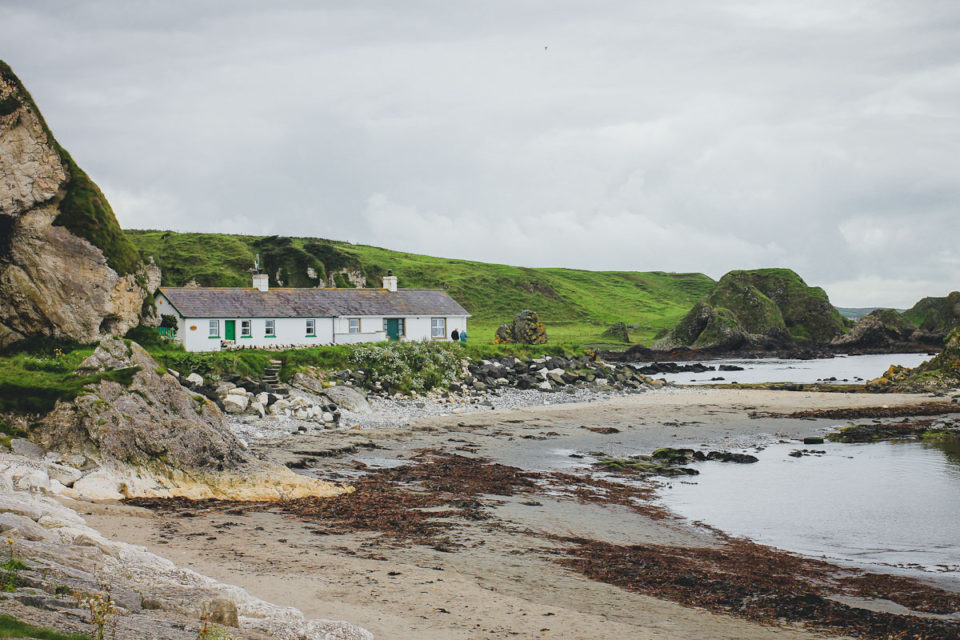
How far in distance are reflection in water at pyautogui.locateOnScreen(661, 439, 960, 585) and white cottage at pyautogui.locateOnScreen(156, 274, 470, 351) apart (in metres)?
30.8

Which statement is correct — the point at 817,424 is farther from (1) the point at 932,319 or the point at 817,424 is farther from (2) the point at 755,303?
(1) the point at 932,319

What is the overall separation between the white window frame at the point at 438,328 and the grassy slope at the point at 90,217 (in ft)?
83.4

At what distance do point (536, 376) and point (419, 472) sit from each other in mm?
28425

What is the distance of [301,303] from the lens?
50844mm

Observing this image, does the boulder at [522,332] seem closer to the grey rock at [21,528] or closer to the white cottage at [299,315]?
the white cottage at [299,315]

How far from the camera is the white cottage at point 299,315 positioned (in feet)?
148

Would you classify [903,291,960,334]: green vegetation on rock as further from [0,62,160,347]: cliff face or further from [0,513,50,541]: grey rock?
[0,513,50,541]: grey rock

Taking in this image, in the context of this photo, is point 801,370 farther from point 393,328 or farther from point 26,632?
point 26,632

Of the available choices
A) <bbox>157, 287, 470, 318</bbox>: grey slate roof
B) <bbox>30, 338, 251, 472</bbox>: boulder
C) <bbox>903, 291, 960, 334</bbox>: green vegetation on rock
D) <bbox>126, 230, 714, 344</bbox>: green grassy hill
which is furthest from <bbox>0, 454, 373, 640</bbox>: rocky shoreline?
<bbox>903, 291, 960, 334</bbox>: green vegetation on rock

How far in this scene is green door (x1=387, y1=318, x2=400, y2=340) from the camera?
54.3 m

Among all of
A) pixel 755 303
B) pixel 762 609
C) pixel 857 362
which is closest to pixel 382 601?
pixel 762 609

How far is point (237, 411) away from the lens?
94.3 ft

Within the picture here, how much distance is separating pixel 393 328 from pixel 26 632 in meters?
49.0

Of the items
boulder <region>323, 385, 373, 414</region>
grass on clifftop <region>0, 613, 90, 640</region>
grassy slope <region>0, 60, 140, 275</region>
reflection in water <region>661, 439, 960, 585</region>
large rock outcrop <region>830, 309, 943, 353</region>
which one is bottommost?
reflection in water <region>661, 439, 960, 585</region>
